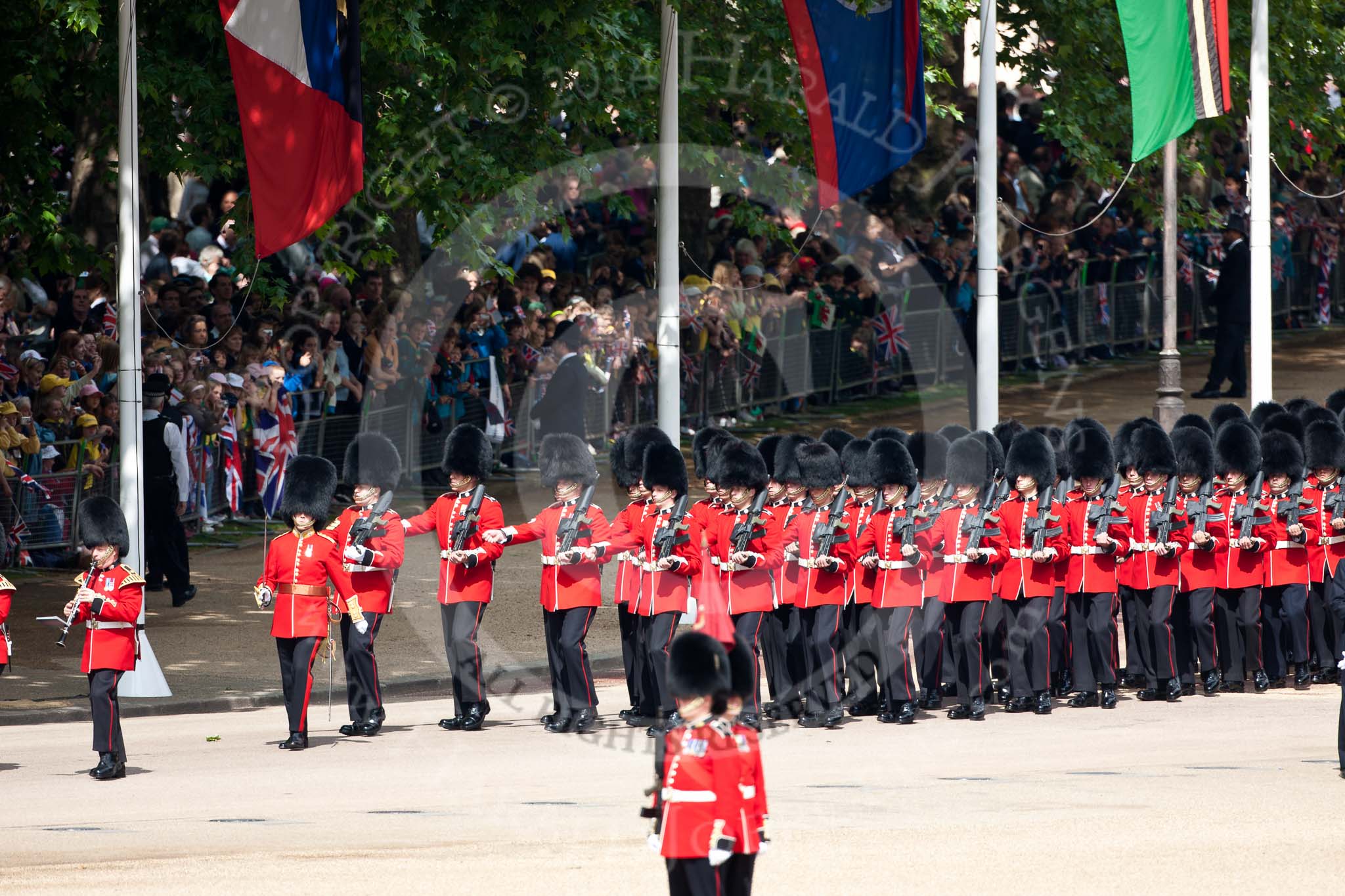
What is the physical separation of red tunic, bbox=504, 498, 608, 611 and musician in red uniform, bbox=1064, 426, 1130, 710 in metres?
2.84

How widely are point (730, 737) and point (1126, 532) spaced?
22.0ft

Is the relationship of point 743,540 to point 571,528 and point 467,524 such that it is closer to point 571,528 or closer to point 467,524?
point 571,528

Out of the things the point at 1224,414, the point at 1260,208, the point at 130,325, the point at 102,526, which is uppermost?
the point at 1260,208

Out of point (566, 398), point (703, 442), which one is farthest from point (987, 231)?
point (566, 398)

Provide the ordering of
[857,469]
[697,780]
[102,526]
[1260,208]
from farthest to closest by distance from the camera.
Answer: [1260,208]
[857,469]
[102,526]
[697,780]

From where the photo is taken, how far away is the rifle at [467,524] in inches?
513

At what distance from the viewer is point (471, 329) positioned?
2048 cm

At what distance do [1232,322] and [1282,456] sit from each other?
1071 cm

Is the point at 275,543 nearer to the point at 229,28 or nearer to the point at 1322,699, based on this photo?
the point at 229,28

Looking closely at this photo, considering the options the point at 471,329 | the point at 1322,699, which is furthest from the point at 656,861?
the point at 471,329

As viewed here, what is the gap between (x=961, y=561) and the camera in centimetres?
1322

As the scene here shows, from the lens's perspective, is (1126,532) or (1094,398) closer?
(1126,532)

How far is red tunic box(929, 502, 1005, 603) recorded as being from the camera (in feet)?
Result: 43.5

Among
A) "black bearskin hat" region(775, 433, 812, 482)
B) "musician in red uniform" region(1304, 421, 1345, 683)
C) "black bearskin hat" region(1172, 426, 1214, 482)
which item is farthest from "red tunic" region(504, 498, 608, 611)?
"musician in red uniform" region(1304, 421, 1345, 683)
